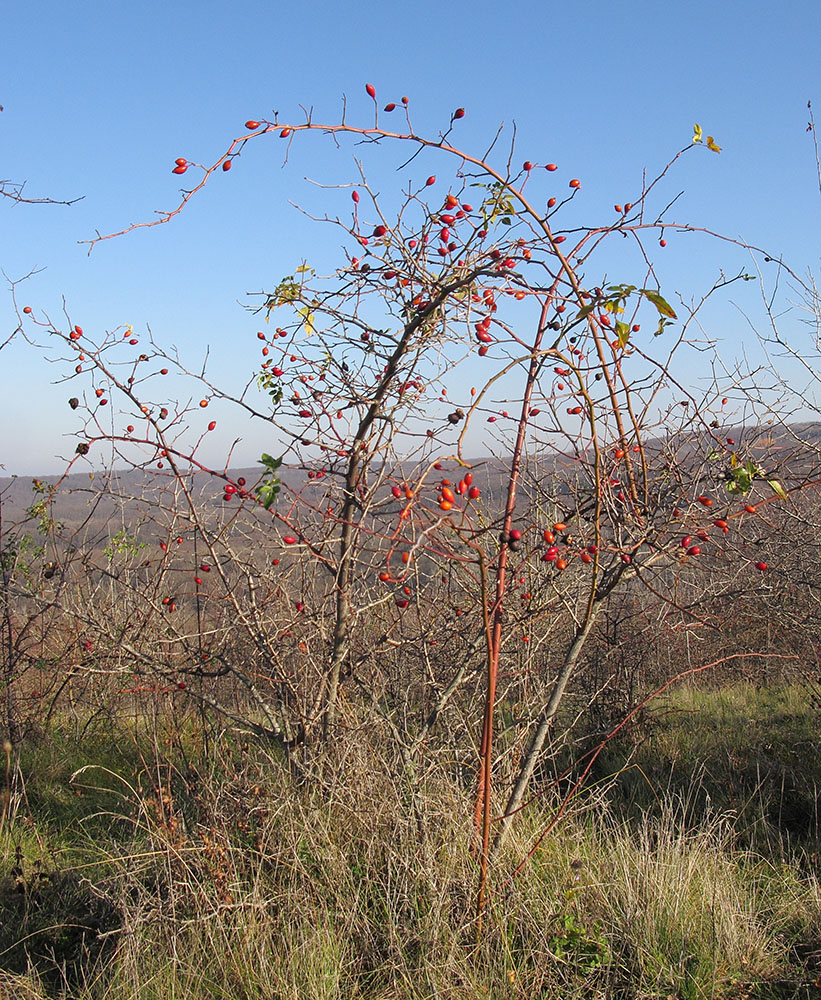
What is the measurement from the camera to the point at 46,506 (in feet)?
17.4

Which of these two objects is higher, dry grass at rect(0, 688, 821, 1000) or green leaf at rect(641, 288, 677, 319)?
green leaf at rect(641, 288, 677, 319)

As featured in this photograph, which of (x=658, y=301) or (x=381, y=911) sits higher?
(x=658, y=301)

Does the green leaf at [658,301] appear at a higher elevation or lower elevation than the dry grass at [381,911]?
higher

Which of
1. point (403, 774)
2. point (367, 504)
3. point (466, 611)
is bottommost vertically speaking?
point (403, 774)

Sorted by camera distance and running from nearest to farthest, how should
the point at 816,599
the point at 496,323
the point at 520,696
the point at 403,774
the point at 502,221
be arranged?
the point at 496,323, the point at 502,221, the point at 403,774, the point at 520,696, the point at 816,599

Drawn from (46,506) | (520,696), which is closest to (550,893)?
(520,696)

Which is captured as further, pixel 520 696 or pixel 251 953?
pixel 520 696

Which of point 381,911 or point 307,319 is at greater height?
point 307,319

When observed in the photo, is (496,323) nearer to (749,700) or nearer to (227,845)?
(227,845)

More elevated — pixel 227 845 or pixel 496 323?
pixel 496 323

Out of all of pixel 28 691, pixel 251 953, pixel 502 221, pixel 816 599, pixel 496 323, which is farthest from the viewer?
pixel 28 691

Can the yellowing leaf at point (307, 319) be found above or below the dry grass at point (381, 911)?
above

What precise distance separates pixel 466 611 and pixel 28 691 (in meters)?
3.92

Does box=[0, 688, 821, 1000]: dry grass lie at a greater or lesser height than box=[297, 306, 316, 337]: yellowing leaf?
lesser
